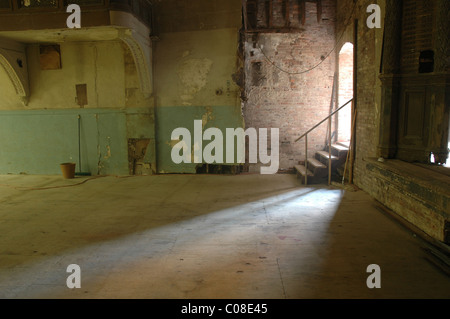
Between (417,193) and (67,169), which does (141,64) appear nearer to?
(67,169)

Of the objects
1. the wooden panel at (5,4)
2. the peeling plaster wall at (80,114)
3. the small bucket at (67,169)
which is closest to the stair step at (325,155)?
the peeling plaster wall at (80,114)

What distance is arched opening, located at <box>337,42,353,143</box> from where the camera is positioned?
7973mm

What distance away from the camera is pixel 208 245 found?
3.97 m

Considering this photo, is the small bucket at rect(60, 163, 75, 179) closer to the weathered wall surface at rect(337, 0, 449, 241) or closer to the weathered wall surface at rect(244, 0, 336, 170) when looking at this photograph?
the weathered wall surface at rect(244, 0, 336, 170)

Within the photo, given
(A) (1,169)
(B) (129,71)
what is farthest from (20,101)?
(B) (129,71)

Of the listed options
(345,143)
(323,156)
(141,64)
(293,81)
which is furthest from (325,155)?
(141,64)

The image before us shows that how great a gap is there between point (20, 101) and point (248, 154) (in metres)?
5.90

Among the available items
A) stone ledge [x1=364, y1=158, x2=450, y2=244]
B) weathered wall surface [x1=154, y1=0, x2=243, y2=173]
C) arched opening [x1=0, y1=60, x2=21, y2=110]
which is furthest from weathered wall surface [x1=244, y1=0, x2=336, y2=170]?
arched opening [x1=0, y1=60, x2=21, y2=110]

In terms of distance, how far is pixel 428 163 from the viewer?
4672 millimetres

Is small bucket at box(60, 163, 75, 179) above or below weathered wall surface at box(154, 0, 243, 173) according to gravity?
below

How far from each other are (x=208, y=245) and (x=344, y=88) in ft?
19.2

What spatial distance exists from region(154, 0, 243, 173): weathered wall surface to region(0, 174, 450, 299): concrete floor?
212 cm
